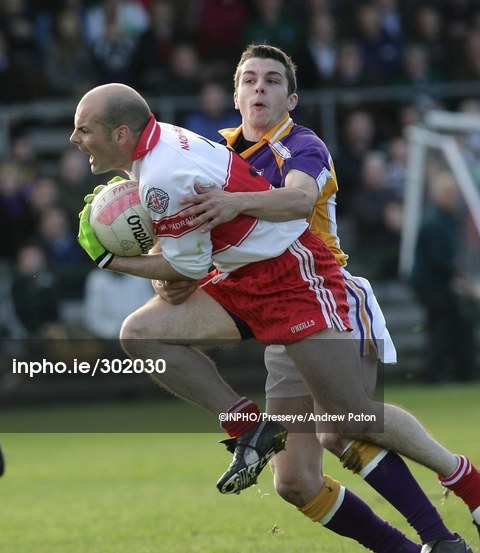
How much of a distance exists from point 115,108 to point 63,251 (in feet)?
33.9

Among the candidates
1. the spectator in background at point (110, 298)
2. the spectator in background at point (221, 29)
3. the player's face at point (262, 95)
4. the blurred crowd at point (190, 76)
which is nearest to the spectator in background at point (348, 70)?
the blurred crowd at point (190, 76)

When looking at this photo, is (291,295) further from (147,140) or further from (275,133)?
(147,140)

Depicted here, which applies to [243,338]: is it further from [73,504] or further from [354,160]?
[354,160]

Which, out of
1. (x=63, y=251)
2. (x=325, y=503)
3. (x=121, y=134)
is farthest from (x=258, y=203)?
(x=63, y=251)

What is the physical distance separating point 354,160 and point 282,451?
1129cm

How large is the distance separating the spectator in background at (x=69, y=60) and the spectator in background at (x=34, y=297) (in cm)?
272

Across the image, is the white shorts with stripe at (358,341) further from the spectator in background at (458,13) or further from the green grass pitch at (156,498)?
the spectator in background at (458,13)

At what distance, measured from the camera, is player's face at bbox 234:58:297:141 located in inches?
239

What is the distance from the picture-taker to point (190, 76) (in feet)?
55.9

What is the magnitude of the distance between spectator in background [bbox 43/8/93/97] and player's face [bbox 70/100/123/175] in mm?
11189

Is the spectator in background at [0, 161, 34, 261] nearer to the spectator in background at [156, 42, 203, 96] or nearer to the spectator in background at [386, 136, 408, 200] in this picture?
the spectator in background at [156, 42, 203, 96]

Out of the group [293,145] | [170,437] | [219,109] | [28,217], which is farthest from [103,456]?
[293,145]

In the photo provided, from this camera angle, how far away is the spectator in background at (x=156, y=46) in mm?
16953

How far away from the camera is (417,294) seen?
53.6ft
